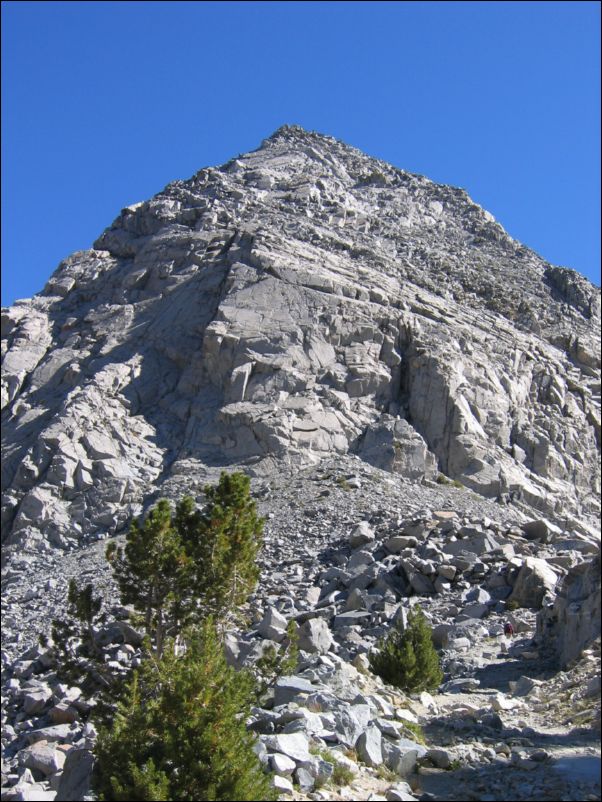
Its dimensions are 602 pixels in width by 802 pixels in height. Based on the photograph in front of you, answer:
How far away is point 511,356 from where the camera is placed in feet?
167

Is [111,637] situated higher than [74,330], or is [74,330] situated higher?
[74,330]

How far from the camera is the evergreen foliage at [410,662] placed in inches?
692

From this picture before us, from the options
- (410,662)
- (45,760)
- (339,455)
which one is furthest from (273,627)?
(339,455)

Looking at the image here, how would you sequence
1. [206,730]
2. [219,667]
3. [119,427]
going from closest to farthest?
[206,730]
[219,667]
[119,427]

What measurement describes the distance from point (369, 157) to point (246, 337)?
4771 cm

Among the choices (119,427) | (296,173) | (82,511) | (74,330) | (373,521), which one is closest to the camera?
(373,521)

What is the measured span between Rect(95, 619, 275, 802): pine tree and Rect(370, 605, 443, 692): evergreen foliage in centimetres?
711

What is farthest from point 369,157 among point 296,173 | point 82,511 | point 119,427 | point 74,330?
point 82,511

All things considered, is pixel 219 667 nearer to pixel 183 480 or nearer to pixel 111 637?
pixel 111 637

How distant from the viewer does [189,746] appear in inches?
386

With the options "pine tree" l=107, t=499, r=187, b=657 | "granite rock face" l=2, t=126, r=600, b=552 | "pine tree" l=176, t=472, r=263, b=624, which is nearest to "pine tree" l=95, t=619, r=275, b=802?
"pine tree" l=107, t=499, r=187, b=657

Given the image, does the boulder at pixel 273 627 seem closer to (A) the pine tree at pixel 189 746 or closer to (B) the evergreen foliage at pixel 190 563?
(B) the evergreen foliage at pixel 190 563

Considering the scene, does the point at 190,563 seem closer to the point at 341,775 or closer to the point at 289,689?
the point at 289,689

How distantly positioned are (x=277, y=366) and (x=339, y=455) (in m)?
6.45
